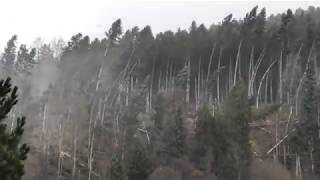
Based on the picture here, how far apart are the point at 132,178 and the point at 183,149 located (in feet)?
22.0

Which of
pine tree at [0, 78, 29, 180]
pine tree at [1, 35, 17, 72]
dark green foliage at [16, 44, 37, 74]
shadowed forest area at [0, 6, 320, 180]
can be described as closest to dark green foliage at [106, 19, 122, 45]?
shadowed forest area at [0, 6, 320, 180]

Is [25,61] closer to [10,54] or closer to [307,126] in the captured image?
[10,54]

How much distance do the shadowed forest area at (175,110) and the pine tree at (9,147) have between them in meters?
13.4

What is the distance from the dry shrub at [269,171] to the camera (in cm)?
4528

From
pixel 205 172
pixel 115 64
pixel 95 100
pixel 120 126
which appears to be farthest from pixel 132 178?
pixel 115 64

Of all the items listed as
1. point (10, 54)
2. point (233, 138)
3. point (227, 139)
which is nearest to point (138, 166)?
point (227, 139)

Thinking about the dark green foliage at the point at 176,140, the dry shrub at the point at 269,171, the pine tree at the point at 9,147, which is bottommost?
the dry shrub at the point at 269,171

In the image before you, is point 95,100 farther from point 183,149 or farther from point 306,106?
point 306,106

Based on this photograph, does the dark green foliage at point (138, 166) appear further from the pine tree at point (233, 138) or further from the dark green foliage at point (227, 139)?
the pine tree at point (233, 138)

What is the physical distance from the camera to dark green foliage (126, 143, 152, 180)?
4269 cm

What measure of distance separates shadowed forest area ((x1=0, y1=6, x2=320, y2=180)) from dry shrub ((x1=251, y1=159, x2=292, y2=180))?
10cm

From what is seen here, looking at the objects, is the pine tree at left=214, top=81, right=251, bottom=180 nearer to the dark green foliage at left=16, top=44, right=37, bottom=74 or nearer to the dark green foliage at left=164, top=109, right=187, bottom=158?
the dark green foliage at left=164, top=109, right=187, bottom=158

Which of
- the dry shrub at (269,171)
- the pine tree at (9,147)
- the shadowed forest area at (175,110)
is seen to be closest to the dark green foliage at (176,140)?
the shadowed forest area at (175,110)

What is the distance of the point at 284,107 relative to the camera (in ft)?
204
